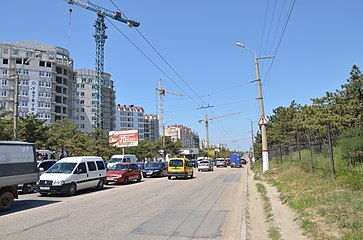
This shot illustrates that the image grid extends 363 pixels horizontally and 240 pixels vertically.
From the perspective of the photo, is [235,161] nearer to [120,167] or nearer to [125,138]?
[125,138]

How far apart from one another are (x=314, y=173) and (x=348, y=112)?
583 cm

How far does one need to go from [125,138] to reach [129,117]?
93065 millimetres

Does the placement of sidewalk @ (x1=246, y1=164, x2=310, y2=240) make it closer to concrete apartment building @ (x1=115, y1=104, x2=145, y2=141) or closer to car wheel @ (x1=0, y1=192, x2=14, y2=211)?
car wheel @ (x1=0, y1=192, x2=14, y2=211)

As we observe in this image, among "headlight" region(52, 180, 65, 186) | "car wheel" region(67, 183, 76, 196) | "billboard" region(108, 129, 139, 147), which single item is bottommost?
"car wheel" region(67, 183, 76, 196)

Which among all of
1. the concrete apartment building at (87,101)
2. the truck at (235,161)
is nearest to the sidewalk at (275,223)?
the truck at (235,161)

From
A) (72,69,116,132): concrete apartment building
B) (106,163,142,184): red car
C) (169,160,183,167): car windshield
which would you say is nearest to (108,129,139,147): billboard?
(169,160,183,167): car windshield

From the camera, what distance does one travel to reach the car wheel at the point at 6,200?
36.5 feet

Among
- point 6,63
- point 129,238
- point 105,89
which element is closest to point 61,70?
point 6,63

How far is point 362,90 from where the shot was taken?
19172mm

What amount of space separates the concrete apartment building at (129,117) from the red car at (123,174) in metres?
118

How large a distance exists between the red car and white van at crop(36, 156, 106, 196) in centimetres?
347

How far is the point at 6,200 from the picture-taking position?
37.1 feet

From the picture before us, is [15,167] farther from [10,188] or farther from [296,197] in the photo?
[296,197]

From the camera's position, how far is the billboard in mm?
55062
